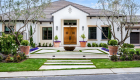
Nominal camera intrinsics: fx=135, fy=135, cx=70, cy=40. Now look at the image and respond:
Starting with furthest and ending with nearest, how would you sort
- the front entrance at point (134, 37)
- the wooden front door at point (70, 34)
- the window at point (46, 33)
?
the front entrance at point (134, 37)
the window at point (46, 33)
the wooden front door at point (70, 34)

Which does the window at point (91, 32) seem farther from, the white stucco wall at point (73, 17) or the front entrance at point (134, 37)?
the front entrance at point (134, 37)

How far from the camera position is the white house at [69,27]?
18766 millimetres

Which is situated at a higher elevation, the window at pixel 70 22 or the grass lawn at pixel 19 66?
the window at pixel 70 22

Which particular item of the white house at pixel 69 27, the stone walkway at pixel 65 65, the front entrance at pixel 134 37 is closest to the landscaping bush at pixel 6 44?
the stone walkway at pixel 65 65

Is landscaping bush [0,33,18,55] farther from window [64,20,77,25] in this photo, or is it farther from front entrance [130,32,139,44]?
front entrance [130,32,139,44]

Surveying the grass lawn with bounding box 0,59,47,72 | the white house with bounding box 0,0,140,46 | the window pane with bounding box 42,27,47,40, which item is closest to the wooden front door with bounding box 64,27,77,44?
the white house with bounding box 0,0,140,46

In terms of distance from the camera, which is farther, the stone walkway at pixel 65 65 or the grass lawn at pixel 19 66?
the stone walkway at pixel 65 65

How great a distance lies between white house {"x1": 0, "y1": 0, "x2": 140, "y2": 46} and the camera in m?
18.8

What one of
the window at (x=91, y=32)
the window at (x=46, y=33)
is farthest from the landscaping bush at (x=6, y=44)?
the window at (x=91, y=32)

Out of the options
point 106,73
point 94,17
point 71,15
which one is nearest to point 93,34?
point 94,17

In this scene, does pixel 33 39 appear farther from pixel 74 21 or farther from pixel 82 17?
pixel 82 17

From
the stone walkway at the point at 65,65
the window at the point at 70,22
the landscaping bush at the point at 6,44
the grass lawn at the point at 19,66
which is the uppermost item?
the window at the point at 70,22

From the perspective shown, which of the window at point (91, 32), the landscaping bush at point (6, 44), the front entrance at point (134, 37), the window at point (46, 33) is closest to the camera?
the landscaping bush at point (6, 44)

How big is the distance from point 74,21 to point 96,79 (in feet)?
47.6
